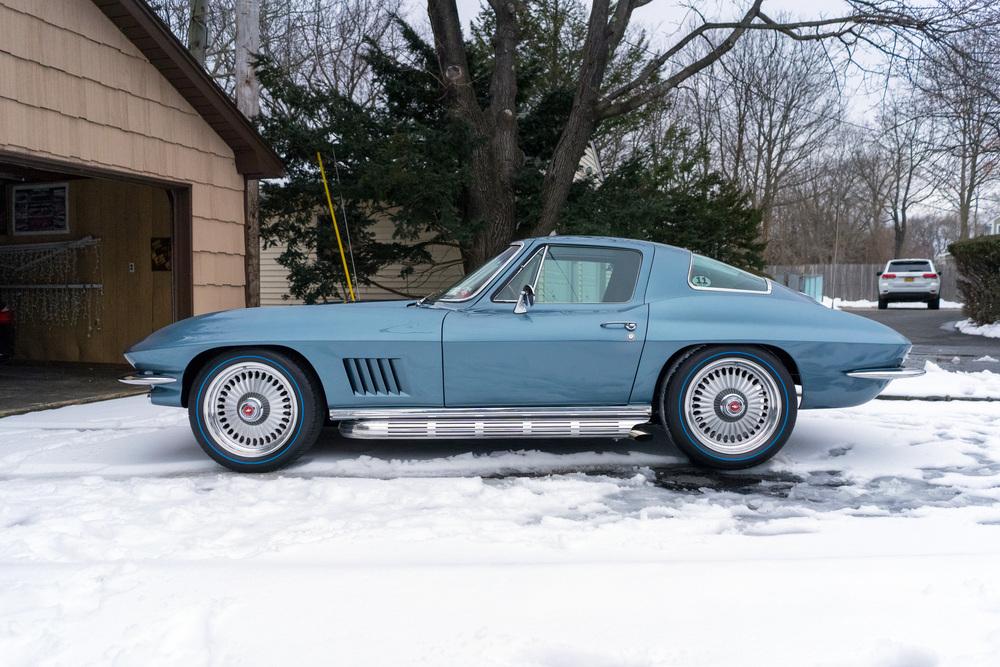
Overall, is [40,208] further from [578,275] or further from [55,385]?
[578,275]

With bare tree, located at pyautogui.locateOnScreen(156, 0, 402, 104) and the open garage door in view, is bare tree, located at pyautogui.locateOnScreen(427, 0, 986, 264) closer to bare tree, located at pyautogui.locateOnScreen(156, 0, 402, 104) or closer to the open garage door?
the open garage door

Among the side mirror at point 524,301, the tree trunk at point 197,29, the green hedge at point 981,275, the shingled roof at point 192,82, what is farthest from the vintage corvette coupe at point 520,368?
the tree trunk at point 197,29

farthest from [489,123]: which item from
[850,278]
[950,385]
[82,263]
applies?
[850,278]

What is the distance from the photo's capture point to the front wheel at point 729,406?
4637 mm

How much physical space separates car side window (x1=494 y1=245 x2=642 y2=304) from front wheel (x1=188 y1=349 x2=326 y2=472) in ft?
4.27

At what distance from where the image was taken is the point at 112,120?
762 centimetres

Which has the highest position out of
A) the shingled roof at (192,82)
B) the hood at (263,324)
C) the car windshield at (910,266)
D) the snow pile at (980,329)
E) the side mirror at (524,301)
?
the shingled roof at (192,82)

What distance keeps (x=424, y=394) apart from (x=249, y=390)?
102 cm

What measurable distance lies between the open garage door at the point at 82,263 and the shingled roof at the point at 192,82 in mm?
1640

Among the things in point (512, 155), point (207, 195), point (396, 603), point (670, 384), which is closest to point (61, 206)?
point (207, 195)

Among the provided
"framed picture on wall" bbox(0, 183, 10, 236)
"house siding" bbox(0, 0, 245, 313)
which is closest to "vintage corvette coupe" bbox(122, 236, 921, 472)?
"house siding" bbox(0, 0, 245, 313)

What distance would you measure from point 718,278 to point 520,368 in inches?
55.0

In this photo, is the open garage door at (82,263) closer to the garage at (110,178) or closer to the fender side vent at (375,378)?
the garage at (110,178)

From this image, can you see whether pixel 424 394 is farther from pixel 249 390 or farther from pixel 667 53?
pixel 667 53
